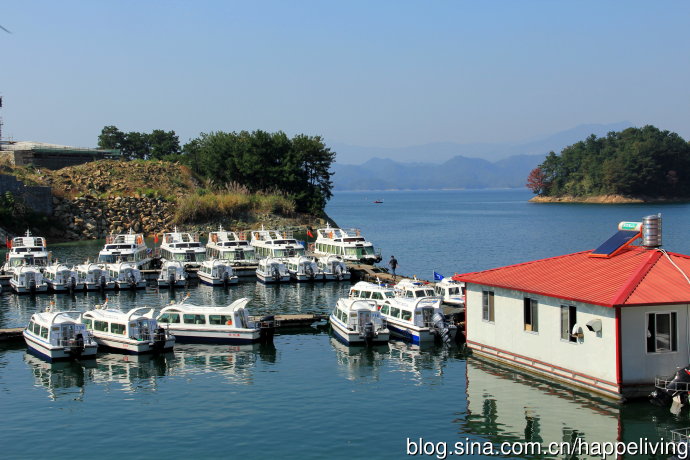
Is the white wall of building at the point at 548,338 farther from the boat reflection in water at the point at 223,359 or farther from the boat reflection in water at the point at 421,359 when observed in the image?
the boat reflection in water at the point at 223,359

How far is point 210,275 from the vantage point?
2766 inches

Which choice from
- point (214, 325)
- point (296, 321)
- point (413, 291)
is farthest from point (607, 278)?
point (296, 321)

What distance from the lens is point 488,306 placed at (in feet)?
125

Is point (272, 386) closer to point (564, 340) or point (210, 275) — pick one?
point (564, 340)

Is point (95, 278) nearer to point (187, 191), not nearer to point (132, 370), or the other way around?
point (132, 370)

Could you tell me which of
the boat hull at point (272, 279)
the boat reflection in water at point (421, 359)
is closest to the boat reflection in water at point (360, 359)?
the boat reflection in water at point (421, 359)

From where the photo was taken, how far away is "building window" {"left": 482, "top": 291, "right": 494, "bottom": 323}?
37.8 m

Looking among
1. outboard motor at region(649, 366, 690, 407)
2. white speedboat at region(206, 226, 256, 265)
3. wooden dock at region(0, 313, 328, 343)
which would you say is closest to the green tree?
white speedboat at region(206, 226, 256, 265)

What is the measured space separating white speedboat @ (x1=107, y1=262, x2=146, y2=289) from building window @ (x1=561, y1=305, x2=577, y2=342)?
43.9 m

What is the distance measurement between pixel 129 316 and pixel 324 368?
1112 centimetres

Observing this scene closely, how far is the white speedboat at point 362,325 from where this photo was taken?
4347 cm

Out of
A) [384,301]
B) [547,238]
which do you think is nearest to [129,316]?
[384,301]

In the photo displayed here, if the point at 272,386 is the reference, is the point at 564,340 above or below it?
above

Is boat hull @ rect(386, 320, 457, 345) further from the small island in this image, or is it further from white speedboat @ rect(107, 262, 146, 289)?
the small island
